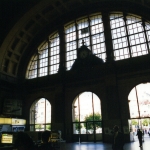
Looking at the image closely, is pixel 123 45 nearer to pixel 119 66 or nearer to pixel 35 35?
pixel 119 66

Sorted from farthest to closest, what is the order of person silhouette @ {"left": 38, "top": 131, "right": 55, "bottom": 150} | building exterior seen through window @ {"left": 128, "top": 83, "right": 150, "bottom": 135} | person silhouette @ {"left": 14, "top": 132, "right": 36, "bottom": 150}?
building exterior seen through window @ {"left": 128, "top": 83, "right": 150, "bottom": 135} < person silhouette @ {"left": 38, "top": 131, "right": 55, "bottom": 150} < person silhouette @ {"left": 14, "top": 132, "right": 36, "bottom": 150}

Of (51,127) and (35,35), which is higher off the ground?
(35,35)

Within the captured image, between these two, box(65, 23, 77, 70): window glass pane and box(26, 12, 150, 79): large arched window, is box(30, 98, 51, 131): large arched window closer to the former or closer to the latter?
box(26, 12, 150, 79): large arched window

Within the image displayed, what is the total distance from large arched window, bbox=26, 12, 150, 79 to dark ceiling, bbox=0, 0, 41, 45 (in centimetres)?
515

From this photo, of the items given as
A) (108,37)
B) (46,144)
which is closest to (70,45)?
(108,37)

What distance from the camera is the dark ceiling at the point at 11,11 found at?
20531 mm

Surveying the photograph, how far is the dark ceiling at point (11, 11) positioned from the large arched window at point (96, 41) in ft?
16.9

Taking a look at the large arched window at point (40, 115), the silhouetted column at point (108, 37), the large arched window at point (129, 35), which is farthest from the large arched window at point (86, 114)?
the large arched window at point (129, 35)

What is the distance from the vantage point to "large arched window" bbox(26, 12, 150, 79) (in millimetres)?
19672

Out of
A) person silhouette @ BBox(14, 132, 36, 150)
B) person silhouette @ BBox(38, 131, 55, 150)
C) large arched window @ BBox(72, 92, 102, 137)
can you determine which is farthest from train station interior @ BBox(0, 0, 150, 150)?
person silhouette @ BBox(14, 132, 36, 150)

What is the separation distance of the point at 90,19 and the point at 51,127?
46.9ft

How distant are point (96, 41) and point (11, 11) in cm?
1076

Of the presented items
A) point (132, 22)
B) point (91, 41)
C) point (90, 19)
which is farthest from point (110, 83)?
point (90, 19)

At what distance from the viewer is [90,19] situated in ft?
75.9
